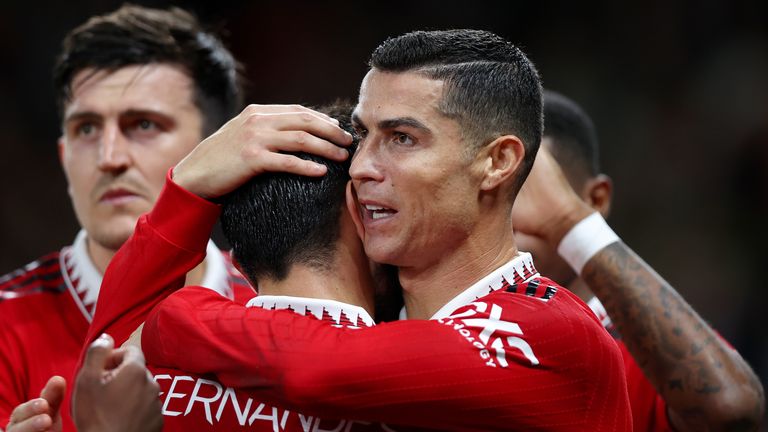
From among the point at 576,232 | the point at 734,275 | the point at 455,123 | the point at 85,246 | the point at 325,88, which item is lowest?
the point at 734,275

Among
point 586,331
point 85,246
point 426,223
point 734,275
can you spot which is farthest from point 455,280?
point 734,275

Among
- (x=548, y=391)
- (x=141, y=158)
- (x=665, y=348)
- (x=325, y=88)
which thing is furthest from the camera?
(x=325, y=88)

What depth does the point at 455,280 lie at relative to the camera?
230 centimetres

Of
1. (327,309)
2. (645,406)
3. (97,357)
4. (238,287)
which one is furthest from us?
(238,287)

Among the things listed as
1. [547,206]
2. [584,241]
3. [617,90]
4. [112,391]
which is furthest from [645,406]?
[617,90]

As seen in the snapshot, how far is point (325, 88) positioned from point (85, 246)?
445 centimetres

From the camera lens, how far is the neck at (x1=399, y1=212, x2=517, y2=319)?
2.29 meters

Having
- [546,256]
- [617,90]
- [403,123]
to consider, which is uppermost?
[403,123]

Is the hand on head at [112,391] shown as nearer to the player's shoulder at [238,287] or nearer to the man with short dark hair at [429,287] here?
the man with short dark hair at [429,287]

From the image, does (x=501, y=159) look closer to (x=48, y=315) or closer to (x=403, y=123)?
(x=403, y=123)

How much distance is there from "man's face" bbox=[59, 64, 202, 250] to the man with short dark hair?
942 millimetres

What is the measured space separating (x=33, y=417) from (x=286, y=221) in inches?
27.8

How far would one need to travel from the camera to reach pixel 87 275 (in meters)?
3.44

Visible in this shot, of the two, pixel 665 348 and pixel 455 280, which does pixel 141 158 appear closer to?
pixel 455 280
